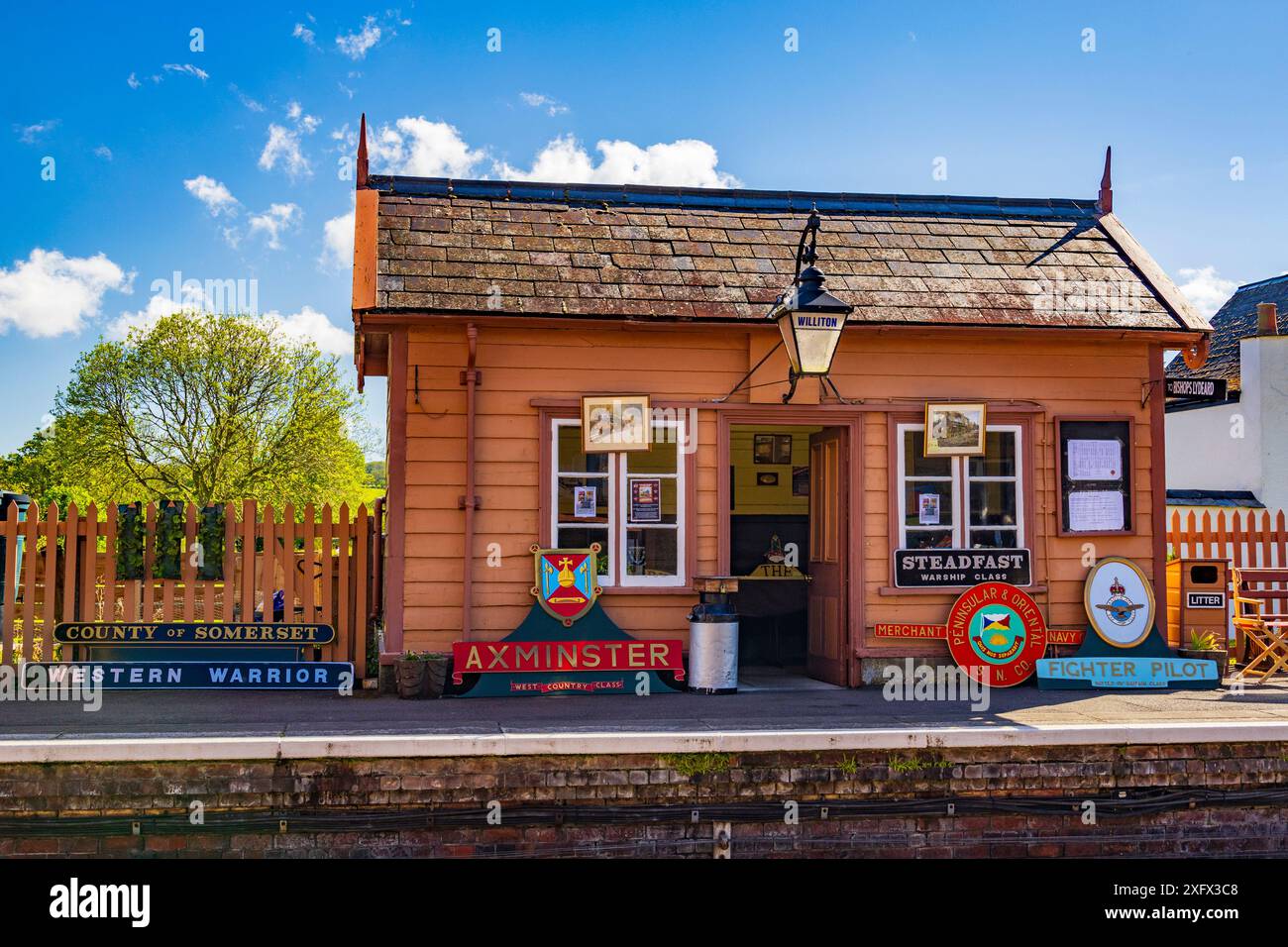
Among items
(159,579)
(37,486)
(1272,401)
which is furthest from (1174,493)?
(37,486)

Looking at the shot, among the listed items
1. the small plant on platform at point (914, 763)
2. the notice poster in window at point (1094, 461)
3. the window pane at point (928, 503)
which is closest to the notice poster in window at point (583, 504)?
the window pane at point (928, 503)

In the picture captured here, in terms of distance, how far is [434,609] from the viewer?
29.7 ft

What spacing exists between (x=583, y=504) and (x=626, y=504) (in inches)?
15.2

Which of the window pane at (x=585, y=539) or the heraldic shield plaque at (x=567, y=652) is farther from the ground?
the window pane at (x=585, y=539)

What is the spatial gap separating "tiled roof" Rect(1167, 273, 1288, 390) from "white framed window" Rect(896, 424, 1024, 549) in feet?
39.3

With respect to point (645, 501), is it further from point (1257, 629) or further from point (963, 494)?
point (1257, 629)

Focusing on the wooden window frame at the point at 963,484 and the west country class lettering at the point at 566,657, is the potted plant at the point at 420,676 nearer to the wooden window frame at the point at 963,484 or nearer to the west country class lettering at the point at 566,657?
the west country class lettering at the point at 566,657

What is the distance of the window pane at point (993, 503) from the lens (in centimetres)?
989

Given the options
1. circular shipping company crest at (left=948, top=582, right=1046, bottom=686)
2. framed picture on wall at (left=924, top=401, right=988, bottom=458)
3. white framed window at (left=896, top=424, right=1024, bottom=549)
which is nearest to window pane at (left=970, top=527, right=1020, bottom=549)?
white framed window at (left=896, top=424, right=1024, bottom=549)

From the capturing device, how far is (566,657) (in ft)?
29.4

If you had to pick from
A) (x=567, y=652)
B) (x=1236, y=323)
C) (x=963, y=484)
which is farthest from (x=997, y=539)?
(x=1236, y=323)

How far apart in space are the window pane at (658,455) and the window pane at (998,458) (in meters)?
2.88
